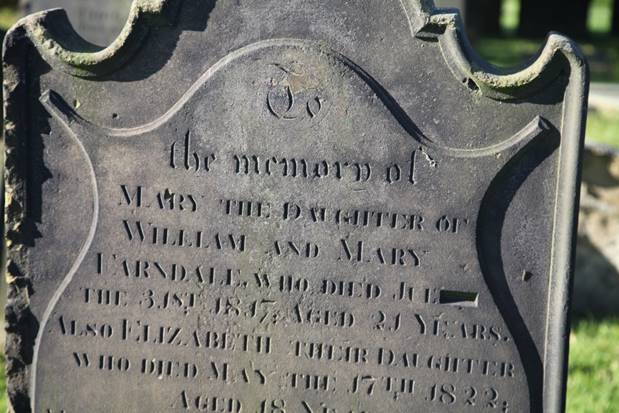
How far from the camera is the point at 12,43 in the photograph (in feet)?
11.0

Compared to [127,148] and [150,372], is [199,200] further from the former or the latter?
[150,372]

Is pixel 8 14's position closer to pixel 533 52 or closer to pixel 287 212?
pixel 533 52

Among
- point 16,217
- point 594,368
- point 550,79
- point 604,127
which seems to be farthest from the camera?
point 604,127

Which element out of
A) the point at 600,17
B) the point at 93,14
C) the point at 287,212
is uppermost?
the point at 600,17

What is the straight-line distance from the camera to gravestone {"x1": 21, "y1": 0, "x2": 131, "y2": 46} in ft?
26.1

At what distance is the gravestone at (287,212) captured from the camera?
3.24m

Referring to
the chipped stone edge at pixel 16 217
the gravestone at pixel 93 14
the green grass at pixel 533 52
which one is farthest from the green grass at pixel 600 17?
the chipped stone edge at pixel 16 217

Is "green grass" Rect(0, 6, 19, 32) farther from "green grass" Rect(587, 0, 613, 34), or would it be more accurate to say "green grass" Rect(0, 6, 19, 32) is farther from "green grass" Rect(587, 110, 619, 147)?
"green grass" Rect(587, 110, 619, 147)

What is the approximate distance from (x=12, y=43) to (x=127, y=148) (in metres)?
0.53

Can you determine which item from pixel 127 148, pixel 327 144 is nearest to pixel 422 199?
pixel 327 144

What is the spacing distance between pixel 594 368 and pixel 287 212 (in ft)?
7.44

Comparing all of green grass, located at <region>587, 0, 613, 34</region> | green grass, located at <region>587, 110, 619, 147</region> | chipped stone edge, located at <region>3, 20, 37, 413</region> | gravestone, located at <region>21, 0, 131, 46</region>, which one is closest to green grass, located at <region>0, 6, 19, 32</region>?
green grass, located at <region>587, 0, 613, 34</region>

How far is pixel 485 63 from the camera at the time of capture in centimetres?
321

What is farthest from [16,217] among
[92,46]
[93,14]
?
[93,14]
